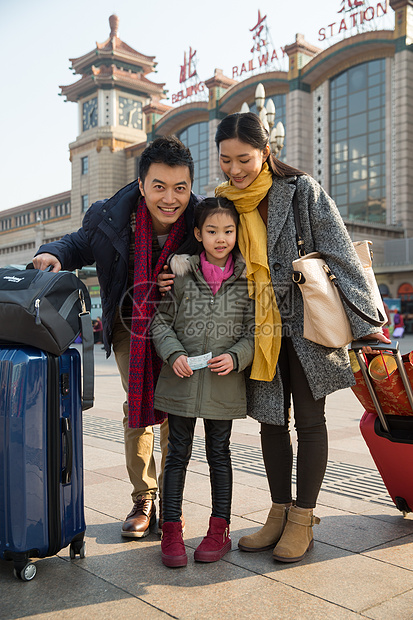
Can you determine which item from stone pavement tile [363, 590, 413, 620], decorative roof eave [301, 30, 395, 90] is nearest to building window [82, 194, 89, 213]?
decorative roof eave [301, 30, 395, 90]

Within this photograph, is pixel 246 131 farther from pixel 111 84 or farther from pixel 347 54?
pixel 111 84

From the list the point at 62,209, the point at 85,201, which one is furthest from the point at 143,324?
the point at 62,209

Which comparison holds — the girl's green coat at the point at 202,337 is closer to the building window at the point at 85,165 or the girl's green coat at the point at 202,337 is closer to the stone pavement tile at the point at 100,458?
the stone pavement tile at the point at 100,458

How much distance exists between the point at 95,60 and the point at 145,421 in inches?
2385

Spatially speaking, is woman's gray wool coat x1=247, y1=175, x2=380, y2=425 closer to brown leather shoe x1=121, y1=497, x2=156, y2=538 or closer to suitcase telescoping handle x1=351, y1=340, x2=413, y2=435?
suitcase telescoping handle x1=351, y1=340, x2=413, y2=435

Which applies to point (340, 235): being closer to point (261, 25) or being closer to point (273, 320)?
point (273, 320)

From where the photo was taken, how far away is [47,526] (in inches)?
91.7

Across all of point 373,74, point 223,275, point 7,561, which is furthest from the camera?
point 373,74

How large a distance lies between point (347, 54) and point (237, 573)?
125ft

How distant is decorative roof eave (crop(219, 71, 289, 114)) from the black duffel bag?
128ft

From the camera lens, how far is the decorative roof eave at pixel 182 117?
4331 centimetres

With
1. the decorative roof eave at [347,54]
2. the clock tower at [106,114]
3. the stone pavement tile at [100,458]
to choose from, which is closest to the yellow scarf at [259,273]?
the stone pavement tile at [100,458]

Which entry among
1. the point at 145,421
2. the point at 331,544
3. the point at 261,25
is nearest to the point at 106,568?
the point at 145,421

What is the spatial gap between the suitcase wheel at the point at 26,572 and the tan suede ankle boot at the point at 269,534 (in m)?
0.89
